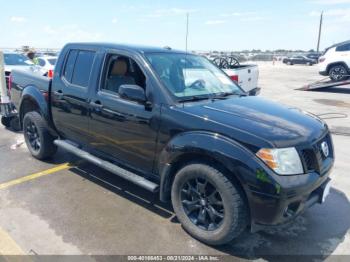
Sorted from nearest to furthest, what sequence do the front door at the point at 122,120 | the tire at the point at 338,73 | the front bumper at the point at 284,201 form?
the front bumper at the point at 284,201, the front door at the point at 122,120, the tire at the point at 338,73

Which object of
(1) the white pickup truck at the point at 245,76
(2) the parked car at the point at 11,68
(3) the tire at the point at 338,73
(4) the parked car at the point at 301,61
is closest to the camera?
(2) the parked car at the point at 11,68

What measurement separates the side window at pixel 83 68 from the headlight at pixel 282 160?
256 centimetres

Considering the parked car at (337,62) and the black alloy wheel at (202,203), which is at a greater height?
the parked car at (337,62)

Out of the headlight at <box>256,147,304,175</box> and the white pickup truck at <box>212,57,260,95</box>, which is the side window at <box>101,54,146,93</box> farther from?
the white pickup truck at <box>212,57,260,95</box>

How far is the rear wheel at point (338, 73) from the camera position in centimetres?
1557

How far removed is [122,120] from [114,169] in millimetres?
614

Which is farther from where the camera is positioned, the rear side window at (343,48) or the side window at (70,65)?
the rear side window at (343,48)

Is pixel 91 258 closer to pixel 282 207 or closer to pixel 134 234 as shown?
pixel 134 234

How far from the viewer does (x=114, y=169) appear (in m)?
4.02

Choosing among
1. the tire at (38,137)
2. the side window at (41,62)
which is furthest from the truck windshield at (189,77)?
the side window at (41,62)

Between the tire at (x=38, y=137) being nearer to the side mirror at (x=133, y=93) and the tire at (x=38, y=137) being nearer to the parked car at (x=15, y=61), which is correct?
the side mirror at (x=133, y=93)

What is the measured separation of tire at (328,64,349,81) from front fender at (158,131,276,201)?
14.6 metres

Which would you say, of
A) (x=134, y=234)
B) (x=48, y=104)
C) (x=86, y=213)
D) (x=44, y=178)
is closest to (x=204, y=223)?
(x=134, y=234)

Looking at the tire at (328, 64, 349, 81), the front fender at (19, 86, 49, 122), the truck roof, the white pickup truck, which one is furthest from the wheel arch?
the tire at (328, 64, 349, 81)
